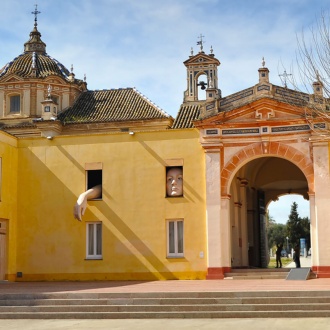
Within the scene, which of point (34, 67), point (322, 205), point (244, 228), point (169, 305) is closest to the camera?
point (169, 305)

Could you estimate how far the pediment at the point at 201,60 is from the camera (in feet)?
160

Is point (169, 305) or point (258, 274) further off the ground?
point (258, 274)

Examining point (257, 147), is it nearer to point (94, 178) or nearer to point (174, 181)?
point (174, 181)

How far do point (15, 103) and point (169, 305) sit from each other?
34.0 meters

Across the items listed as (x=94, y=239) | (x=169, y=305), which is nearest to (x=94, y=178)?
(x=94, y=239)

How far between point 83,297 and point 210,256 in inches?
312

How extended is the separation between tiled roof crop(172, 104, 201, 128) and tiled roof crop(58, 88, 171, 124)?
1.00 metres

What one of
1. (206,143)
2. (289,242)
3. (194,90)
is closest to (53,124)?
(194,90)

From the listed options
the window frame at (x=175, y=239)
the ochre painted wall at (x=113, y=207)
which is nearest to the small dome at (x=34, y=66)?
the ochre painted wall at (x=113, y=207)

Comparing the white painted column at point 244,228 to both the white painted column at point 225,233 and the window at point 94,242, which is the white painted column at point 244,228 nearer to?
the white painted column at point 225,233

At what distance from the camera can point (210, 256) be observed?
81.9 ft

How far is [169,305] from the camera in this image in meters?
16.9

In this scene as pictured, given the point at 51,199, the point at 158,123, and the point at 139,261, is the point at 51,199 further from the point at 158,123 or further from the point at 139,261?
the point at 158,123

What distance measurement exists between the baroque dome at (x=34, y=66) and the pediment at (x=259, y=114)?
2537 centimetres
